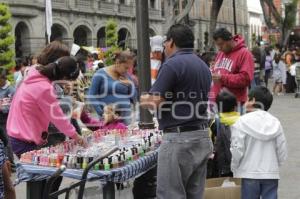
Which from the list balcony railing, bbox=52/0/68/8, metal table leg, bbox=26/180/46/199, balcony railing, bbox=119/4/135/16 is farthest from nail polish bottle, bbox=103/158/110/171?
balcony railing, bbox=119/4/135/16

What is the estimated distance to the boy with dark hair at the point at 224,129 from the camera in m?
6.01

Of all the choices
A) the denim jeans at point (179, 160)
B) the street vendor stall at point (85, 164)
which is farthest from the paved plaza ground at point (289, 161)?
the denim jeans at point (179, 160)

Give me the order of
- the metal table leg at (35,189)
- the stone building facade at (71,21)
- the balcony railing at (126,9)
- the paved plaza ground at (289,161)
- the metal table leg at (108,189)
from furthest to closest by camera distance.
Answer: the balcony railing at (126,9)
the stone building facade at (71,21)
the paved plaza ground at (289,161)
the metal table leg at (35,189)
the metal table leg at (108,189)

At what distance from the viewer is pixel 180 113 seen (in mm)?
4746

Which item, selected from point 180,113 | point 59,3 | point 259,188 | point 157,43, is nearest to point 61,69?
point 180,113

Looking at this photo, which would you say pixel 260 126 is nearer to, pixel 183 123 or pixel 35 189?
pixel 183 123

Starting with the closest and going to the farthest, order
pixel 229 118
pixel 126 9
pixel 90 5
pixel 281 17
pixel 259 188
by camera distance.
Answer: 1. pixel 259 188
2. pixel 229 118
3. pixel 281 17
4. pixel 90 5
5. pixel 126 9

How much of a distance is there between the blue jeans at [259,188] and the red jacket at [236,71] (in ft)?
5.50

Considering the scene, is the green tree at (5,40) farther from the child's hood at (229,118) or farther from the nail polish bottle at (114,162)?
the nail polish bottle at (114,162)

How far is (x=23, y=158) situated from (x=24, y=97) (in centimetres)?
57

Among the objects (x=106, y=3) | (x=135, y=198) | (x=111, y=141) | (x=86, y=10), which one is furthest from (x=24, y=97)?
(x=106, y=3)

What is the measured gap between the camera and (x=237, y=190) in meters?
5.54

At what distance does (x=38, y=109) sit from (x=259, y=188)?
213cm

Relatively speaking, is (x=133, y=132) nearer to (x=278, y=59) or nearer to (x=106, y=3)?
(x=278, y=59)
